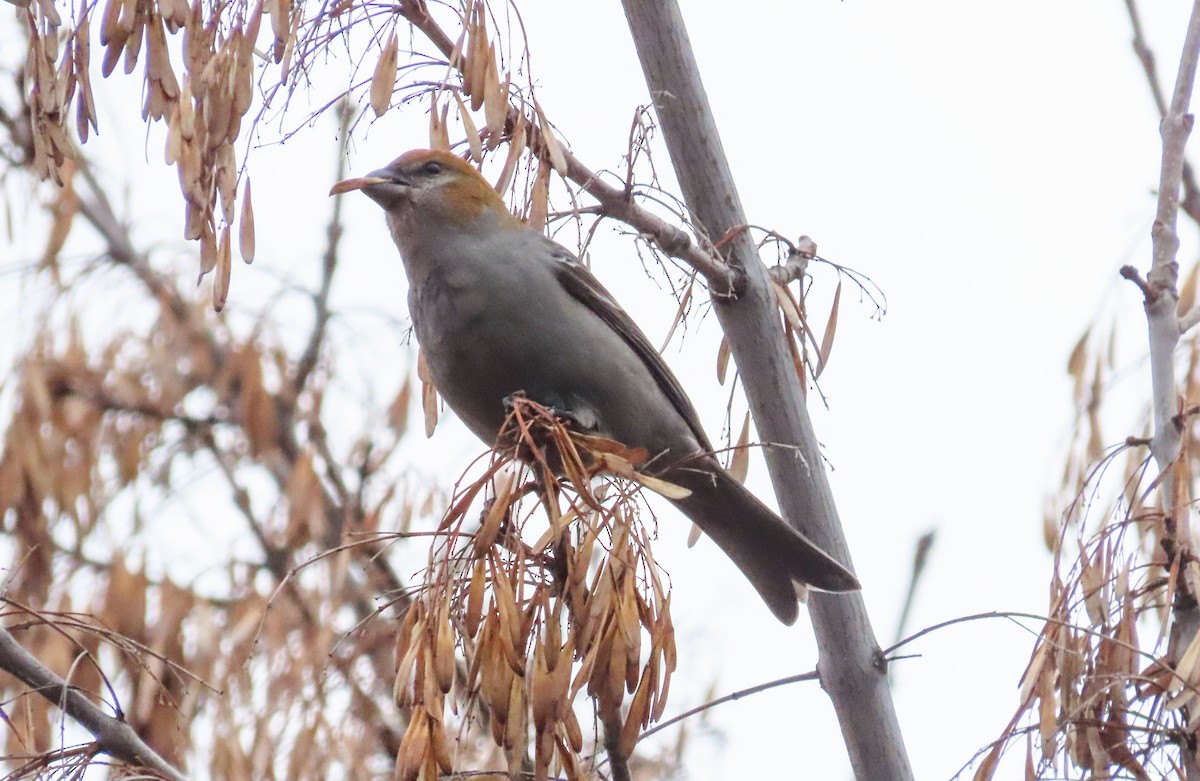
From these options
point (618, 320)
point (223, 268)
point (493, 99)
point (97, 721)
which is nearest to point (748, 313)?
point (493, 99)

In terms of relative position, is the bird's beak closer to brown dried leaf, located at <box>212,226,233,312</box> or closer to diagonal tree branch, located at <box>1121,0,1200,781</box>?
brown dried leaf, located at <box>212,226,233,312</box>

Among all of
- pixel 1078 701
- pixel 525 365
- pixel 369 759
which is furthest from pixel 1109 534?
pixel 369 759

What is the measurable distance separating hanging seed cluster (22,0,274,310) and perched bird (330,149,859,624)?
1.12 meters

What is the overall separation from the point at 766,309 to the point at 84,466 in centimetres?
419

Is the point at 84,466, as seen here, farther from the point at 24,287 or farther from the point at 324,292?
the point at 324,292

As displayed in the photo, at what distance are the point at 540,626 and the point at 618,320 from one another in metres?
2.05

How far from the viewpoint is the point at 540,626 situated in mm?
2471

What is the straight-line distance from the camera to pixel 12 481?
6.23 m

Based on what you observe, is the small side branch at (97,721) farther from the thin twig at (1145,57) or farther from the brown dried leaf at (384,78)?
the thin twig at (1145,57)

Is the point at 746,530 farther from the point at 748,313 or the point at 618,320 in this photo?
the point at 748,313

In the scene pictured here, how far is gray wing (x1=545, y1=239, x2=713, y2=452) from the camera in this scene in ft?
14.0

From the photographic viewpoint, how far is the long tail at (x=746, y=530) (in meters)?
3.91

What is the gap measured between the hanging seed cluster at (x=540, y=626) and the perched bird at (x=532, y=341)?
47.2 inches

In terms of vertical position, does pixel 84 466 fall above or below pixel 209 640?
above
